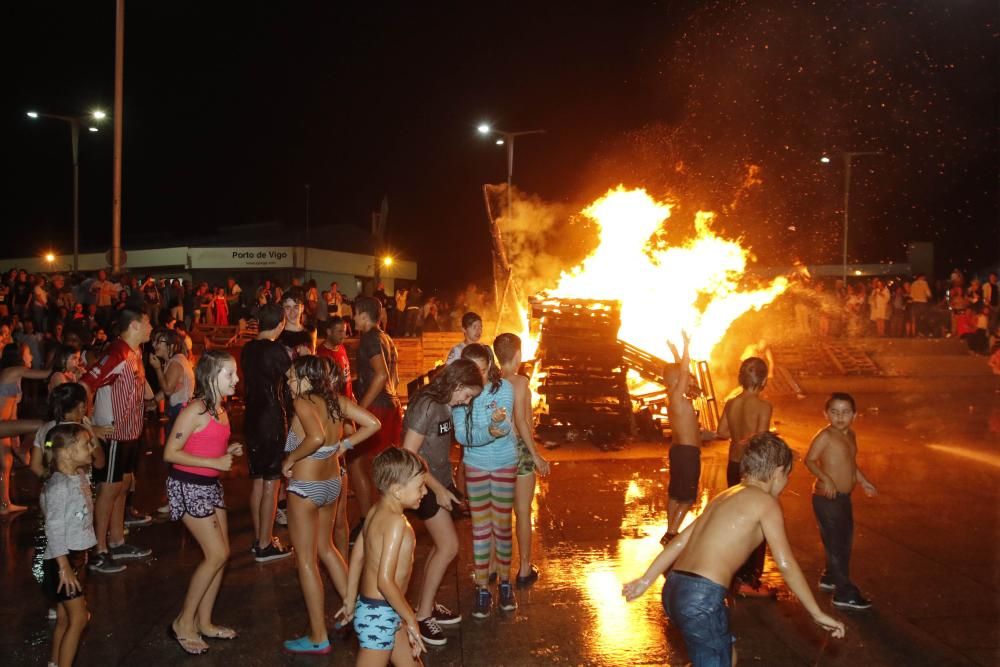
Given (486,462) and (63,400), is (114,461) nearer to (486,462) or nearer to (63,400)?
(63,400)

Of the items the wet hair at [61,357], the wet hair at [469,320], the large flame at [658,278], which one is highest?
the large flame at [658,278]

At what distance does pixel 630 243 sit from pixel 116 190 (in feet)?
30.6

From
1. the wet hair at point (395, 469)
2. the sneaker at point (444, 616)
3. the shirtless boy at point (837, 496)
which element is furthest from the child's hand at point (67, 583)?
the shirtless boy at point (837, 496)

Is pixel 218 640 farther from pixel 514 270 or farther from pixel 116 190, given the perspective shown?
pixel 514 270

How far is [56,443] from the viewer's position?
14.3 ft

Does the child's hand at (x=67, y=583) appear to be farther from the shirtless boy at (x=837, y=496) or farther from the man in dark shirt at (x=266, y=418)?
the shirtless boy at (x=837, y=496)

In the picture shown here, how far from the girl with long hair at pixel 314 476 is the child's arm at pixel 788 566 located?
7.80 feet

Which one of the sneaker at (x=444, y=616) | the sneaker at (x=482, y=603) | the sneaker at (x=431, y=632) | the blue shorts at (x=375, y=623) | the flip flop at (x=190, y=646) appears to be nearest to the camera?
the blue shorts at (x=375, y=623)

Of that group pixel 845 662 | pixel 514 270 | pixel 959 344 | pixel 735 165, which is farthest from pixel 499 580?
pixel 959 344

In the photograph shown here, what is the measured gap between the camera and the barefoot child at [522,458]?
550 centimetres

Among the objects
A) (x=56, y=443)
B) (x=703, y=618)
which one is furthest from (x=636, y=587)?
(x=56, y=443)

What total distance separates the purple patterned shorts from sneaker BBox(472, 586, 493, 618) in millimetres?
1697

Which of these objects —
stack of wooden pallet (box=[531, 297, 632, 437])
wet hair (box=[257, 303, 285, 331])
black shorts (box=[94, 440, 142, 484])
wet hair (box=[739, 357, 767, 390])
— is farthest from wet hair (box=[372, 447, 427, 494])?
stack of wooden pallet (box=[531, 297, 632, 437])

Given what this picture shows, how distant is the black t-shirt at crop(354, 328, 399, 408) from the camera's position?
662 cm
